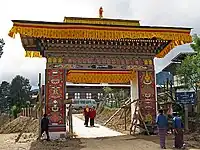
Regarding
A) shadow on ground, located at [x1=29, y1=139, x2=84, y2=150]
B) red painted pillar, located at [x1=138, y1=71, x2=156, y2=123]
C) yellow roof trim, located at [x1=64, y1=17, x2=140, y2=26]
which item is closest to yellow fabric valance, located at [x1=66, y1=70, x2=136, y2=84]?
red painted pillar, located at [x1=138, y1=71, x2=156, y2=123]

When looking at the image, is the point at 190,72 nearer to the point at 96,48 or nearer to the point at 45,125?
the point at 96,48

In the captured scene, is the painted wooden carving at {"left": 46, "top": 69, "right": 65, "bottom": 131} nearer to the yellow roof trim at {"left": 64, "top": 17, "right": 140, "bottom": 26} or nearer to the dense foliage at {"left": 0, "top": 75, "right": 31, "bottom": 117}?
the yellow roof trim at {"left": 64, "top": 17, "right": 140, "bottom": 26}

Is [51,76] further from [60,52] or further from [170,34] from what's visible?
[170,34]

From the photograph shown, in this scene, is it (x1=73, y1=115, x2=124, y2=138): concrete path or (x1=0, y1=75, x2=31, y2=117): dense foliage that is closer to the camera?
(x1=73, y1=115, x2=124, y2=138): concrete path

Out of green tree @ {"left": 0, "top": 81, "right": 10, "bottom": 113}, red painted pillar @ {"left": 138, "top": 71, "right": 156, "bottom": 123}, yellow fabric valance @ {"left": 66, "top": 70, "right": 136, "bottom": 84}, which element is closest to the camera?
red painted pillar @ {"left": 138, "top": 71, "right": 156, "bottom": 123}

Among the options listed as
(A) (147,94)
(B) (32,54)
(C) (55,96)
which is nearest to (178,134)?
(A) (147,94)

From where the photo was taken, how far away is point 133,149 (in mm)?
10055

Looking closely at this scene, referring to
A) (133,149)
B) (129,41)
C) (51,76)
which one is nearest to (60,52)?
(51,76)

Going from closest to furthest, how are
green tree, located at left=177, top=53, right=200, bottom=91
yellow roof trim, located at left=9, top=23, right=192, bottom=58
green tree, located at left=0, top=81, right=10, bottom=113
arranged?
yellow roof trim, located at left=9, top=23, right=192, bottom=58
green tree, located at left=177, top=53, right=200, bottom=91
green tree, located at left=0, top=81, right=10, bottom=113

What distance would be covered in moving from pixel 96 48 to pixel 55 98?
2895mm

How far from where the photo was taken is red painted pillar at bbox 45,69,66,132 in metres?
13.2

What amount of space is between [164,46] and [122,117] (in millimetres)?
7698

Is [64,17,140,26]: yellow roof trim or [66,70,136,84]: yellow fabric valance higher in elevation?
[64,17,140,26]: yellow roof trim

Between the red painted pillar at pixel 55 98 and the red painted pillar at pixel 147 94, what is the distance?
3.56m
